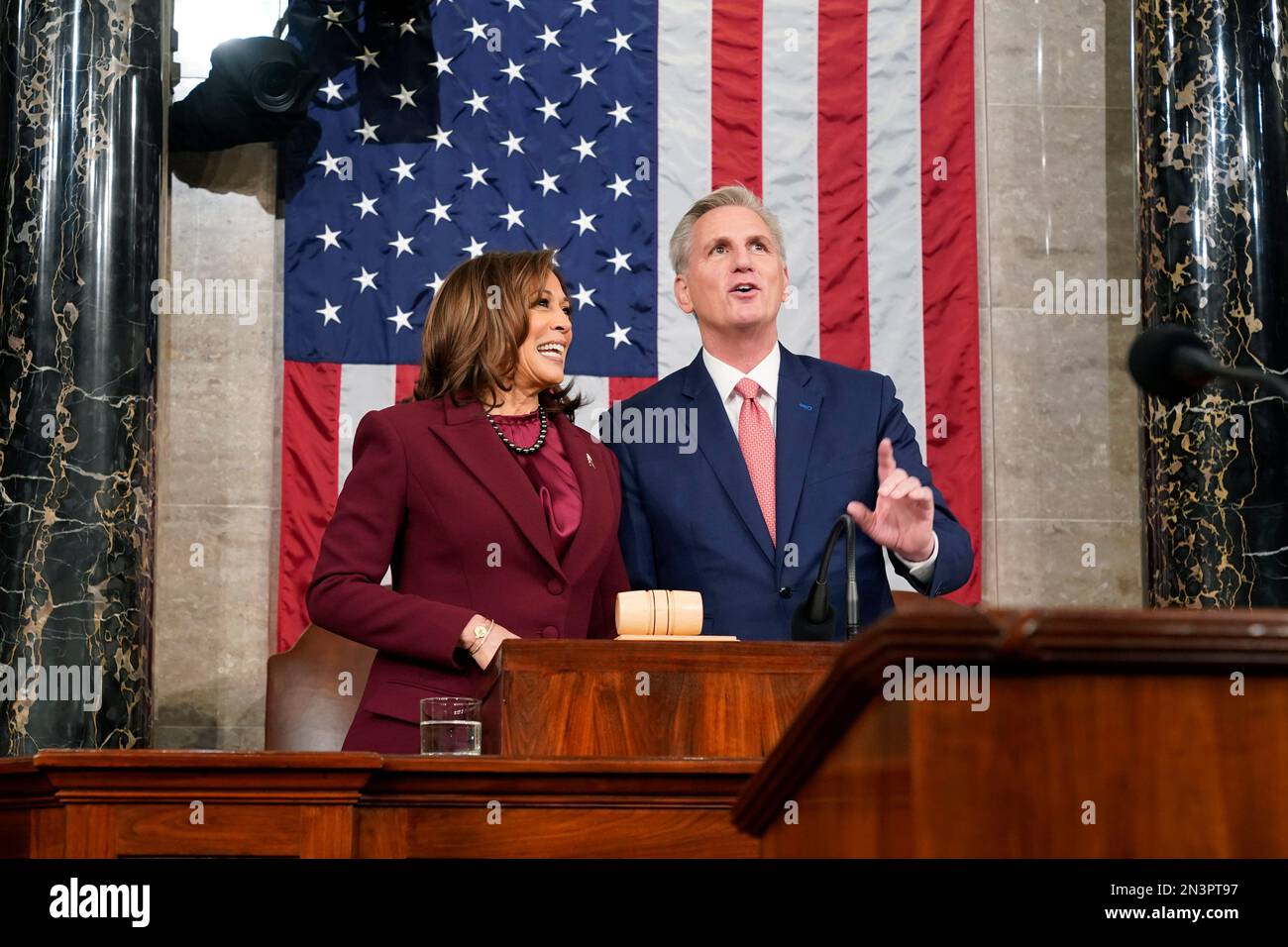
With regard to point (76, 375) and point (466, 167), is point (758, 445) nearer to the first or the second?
point (76, 375)

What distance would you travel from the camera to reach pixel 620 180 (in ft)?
21.7

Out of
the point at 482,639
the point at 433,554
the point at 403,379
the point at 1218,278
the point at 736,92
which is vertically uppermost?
the point at 736,92

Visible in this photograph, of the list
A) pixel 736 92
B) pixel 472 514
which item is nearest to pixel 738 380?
pixel 472 514

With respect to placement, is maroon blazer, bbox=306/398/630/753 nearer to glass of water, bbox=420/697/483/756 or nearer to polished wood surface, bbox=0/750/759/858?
glass of water, bbox=420/697/483/756

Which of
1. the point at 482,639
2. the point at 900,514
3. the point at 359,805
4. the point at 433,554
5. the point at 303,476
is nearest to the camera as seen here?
the point at 359,805

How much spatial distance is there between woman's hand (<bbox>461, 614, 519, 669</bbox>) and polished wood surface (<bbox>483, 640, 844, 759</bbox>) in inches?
13.3

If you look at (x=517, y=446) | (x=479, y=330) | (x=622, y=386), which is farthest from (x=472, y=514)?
(x=622, y=386)

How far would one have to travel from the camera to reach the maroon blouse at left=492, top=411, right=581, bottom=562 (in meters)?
3.77

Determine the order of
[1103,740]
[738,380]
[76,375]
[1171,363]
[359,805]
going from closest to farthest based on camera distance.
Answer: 1. [1103,740]
2. [1171,363]
3. [359,805]
4. [738,380]
5. [76,375]

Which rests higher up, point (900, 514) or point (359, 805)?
point (900, 514)

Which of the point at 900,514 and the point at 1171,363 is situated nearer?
the point at 1171,363

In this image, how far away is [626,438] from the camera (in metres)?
4.22

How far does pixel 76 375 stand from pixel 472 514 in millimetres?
2568
